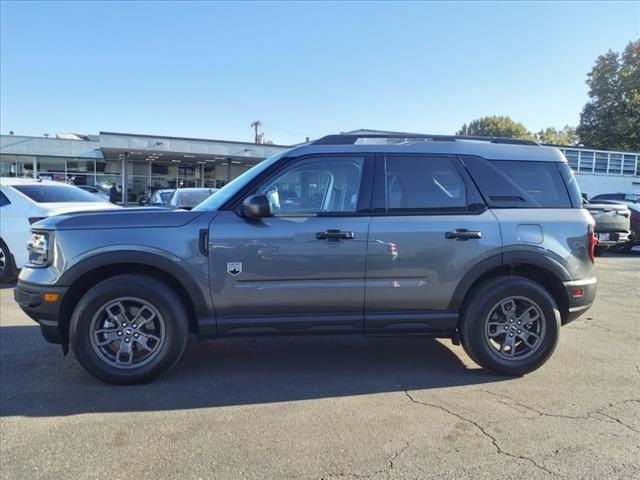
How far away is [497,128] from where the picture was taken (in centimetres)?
6369

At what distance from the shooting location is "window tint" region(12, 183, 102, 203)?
8016mm

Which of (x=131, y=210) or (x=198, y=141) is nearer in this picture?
(x=131, y=210)

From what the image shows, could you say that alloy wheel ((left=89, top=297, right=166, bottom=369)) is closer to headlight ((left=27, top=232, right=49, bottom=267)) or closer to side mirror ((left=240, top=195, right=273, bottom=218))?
headlight ((left=27, top=232, right=49, bottom=267))

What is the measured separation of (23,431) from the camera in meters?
3.16

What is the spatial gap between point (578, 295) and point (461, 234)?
1.26m

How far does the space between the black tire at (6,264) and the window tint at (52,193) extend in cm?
92

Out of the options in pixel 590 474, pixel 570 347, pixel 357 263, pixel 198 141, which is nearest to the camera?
pixel 590 474

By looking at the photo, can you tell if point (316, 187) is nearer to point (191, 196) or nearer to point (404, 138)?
point (404, 138)

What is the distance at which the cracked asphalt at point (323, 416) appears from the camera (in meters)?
2.79

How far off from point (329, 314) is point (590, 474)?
6.87 ft

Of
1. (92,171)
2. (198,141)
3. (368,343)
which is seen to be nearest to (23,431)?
(368,343)

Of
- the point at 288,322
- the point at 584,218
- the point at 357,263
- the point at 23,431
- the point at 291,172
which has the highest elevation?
the point at 291,172

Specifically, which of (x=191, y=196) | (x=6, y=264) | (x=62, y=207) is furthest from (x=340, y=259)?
(x=191, y=196)

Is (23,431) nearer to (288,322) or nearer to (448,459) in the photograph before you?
(288,322)
